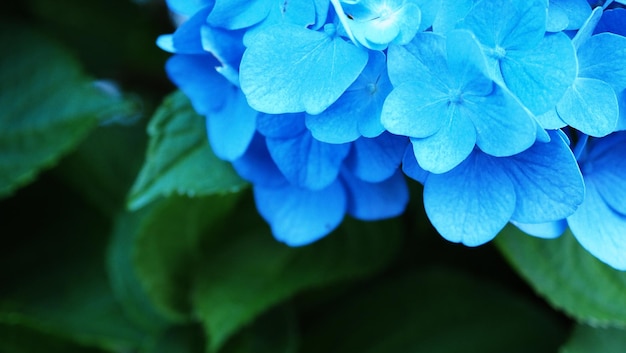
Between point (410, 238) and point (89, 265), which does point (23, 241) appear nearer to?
point (89, 265)

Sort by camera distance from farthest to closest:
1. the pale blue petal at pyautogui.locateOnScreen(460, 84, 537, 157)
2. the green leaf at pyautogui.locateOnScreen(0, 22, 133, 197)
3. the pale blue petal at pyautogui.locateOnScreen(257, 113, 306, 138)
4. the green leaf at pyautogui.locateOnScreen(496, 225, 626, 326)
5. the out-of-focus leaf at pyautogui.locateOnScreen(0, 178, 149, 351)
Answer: the out-of-focus leaf at pyautogui.locateOnScreen(0, 178, 149, 351) → the green leaf at pyautogui.locateOnScreen(0, 22, 133, 197) → the green leaf at pyautogui.locateOnScreen(496, 225, 626, 326) → the pale blue petal at pyautogui.locateOnScreen(257, 113, 306, 138) → the pale blue petal at pyautogui.locateOnScreen(460, 84, 537, 157)

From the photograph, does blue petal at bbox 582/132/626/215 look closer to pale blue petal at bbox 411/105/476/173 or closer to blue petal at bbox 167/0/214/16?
pale blue petal at bbox 411/105/476/173

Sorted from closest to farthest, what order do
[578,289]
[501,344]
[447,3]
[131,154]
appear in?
[447,3], [578,289], [501,344], [131,154]

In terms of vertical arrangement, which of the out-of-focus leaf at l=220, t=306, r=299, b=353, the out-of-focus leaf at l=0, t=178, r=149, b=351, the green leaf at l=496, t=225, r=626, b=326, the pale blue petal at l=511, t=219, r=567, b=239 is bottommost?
the out-of-focus leaf at l=0, t=178, r=149, b=351

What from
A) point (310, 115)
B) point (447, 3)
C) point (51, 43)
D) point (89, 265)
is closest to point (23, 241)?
point (89, 265)

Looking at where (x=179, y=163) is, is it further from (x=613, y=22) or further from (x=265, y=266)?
(x=613, y=22)

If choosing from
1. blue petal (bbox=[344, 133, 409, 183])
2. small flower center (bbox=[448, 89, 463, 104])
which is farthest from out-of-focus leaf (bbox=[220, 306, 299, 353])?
small flower center (bbox=[448, 89, 463, 104])

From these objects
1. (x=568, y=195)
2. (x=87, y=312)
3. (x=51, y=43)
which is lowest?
(x=87, y=312)
